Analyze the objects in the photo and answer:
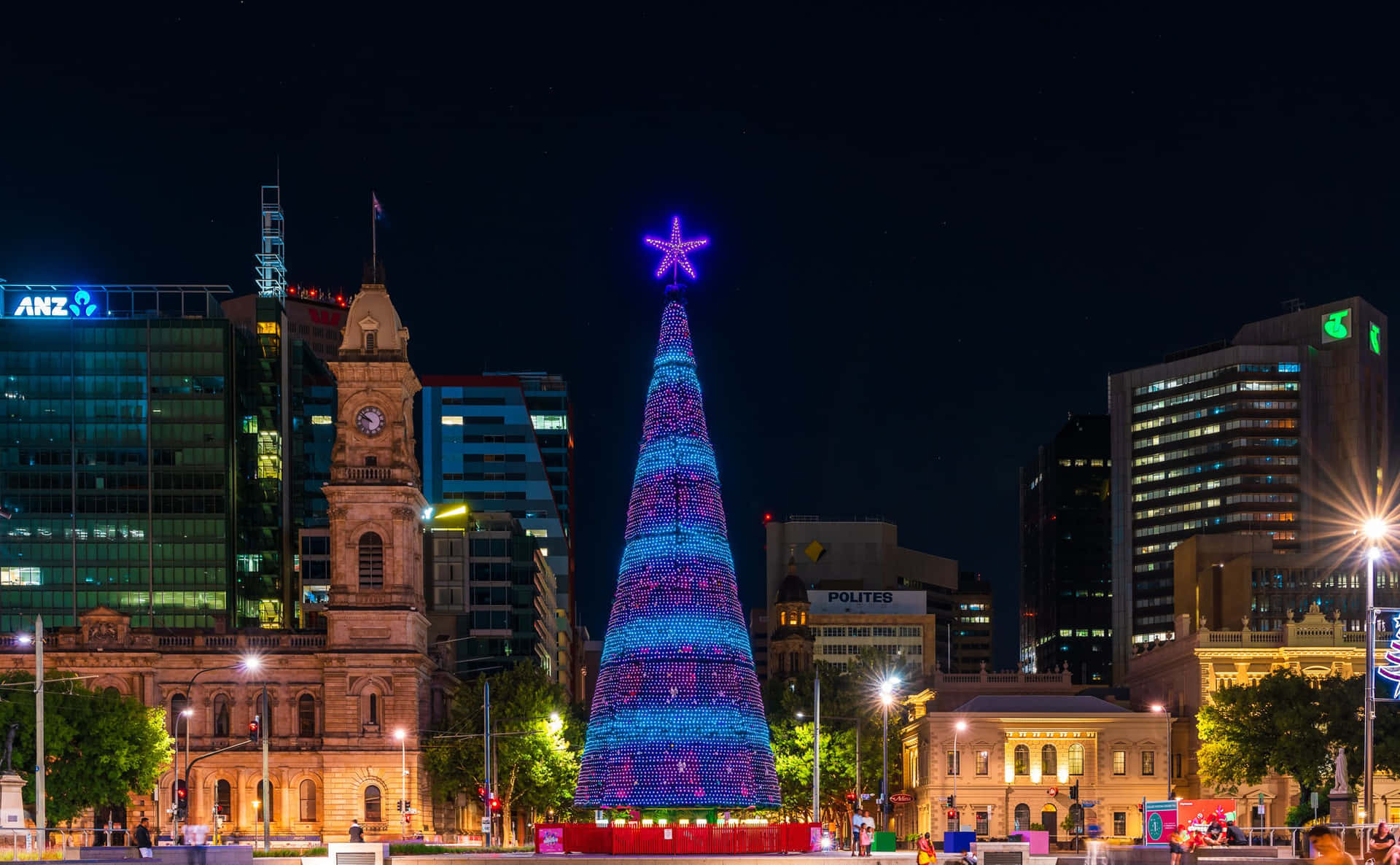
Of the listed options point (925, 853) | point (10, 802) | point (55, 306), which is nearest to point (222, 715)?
point (55, 306)

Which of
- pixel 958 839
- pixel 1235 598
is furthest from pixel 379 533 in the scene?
pixel 1235 598

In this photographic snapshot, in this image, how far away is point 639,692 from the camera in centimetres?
7225

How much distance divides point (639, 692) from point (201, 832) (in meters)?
19.2

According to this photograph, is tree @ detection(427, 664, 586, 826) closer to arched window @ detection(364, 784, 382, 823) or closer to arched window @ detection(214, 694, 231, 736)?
arched window @ detection(364, 784, 382, 823)

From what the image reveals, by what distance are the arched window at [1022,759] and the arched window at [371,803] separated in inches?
1647

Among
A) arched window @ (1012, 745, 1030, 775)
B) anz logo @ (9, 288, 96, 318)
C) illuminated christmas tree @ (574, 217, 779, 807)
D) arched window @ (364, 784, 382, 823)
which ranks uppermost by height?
anz logo @ (9, 288, 96, 318)

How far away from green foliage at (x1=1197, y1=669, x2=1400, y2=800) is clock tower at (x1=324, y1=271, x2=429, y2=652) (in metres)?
48.0

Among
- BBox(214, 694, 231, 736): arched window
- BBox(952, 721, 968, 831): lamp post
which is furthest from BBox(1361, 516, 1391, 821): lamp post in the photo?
BBox(214, 694, 231, 736): arched window

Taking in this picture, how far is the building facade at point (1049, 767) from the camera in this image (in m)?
134

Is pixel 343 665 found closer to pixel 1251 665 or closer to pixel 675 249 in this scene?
pixel 675 249

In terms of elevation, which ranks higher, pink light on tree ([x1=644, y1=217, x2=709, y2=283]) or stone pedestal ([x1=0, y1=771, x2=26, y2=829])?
pink light on tree ([x1=644, y1=217, x2=709, y2=283])

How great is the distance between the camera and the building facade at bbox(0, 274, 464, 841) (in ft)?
399

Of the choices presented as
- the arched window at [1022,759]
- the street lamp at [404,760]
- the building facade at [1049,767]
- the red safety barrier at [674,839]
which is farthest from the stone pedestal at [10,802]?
the arched window at [1022,759]

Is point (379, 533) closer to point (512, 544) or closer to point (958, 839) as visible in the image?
point (512, 544)
